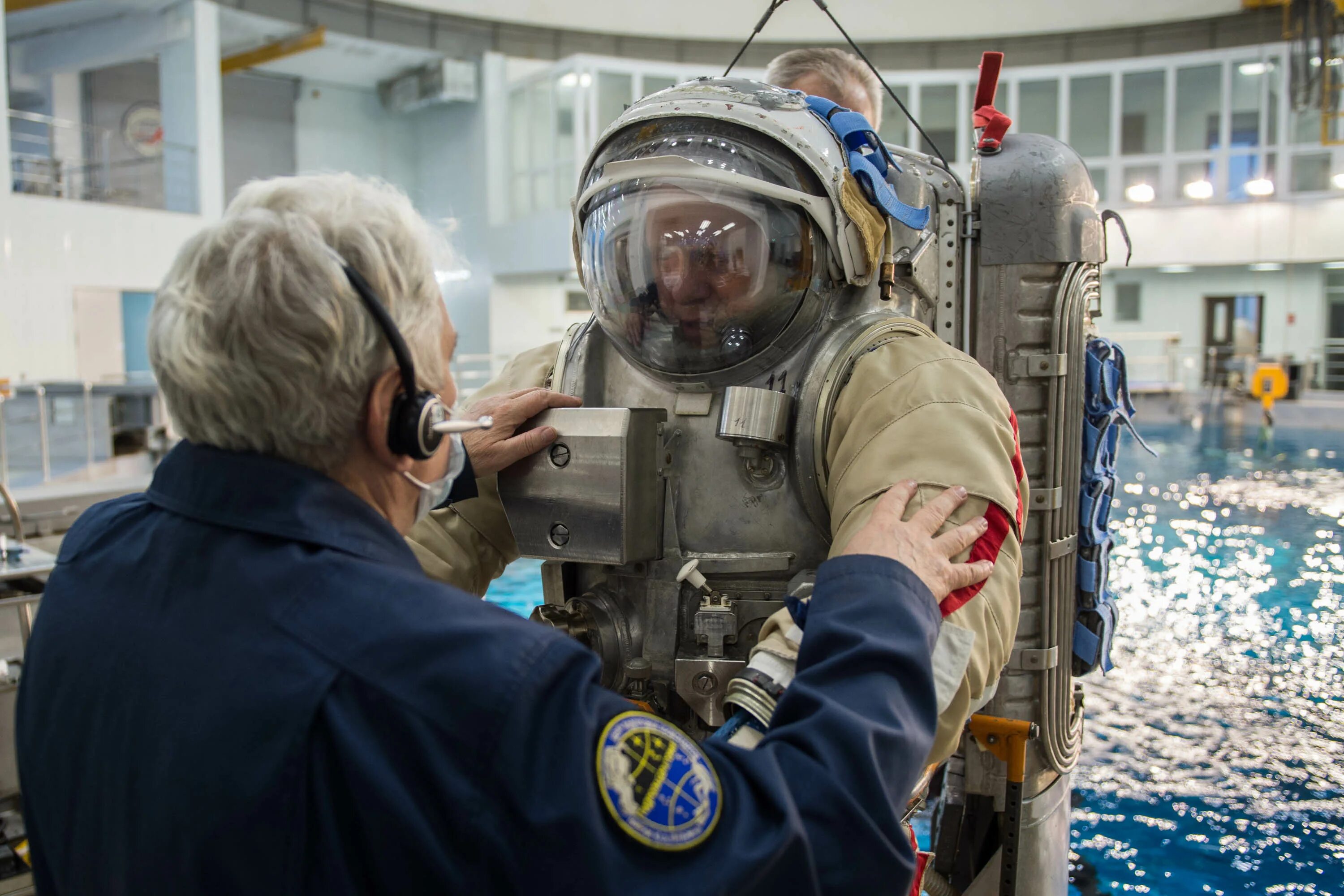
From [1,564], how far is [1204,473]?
39.0ft

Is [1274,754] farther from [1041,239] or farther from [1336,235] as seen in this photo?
[1336,235]

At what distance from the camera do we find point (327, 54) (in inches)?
685

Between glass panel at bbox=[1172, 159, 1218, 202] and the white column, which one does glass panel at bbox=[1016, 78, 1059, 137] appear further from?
the white column

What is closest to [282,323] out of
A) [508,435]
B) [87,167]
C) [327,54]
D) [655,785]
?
[655,785]

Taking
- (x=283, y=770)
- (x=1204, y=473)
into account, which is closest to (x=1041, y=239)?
(x=283, y=770)

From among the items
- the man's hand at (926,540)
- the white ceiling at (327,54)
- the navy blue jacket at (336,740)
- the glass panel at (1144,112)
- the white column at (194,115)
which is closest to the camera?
the navy blue jacket at (336,740)

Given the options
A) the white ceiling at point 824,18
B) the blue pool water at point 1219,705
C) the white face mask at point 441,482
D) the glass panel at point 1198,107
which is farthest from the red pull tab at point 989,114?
the glass panel at point 1198,107

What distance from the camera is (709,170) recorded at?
1.79 meters

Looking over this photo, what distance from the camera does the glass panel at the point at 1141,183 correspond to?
17531 millimetres

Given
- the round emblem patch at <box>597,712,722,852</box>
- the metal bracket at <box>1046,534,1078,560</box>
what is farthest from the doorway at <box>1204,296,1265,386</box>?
the round emblem patch at <box>597,712,722,852</box>

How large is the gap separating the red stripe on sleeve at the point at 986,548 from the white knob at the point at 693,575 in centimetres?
61

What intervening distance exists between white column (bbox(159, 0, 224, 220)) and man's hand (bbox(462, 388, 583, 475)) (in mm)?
13975

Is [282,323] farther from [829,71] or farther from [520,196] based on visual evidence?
[520,196]

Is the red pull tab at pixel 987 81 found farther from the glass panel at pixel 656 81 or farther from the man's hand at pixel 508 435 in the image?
the glass panel at pixel 656 81
